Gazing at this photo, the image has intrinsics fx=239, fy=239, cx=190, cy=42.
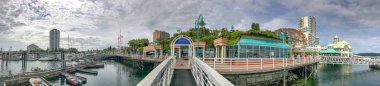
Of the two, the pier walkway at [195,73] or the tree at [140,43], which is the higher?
the tree at [140,43]

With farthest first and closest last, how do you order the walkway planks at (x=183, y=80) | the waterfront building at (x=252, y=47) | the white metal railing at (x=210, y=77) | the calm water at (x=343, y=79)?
the calm water at (x=343, y=79)
the waterfront building at (x=252, y=47)
the walkway planks at (x=183, y=80)
the white metal railing at (x=210, y=77)

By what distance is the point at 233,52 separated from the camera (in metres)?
27.8

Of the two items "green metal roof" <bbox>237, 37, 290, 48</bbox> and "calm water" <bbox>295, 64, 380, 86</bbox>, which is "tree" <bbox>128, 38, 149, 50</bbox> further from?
"green metal roof" <bbox>237, 37, 290, 48</bbox>

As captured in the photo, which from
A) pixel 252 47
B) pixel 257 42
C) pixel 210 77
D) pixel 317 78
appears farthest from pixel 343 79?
pixel 210 77

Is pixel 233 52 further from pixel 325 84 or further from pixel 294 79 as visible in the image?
pixel 325 84

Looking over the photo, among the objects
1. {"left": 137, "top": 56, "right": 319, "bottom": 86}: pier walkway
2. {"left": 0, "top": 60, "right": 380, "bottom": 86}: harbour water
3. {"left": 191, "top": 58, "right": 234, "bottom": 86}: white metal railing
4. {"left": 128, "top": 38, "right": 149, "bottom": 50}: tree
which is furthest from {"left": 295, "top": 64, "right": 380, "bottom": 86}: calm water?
{"left": 128, "top": 38, "right": 149, "bottom": 50}: tree

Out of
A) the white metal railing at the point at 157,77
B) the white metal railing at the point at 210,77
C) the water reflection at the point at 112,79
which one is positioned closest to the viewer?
the white metal railing at the point at 157,77

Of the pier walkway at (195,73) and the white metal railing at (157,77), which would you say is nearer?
the white metal railing at (157,77)

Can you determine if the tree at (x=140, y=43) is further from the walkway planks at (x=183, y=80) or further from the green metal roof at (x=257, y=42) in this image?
the walkway planks at (x=183, y=80)

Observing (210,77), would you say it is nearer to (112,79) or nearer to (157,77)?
(157,77)

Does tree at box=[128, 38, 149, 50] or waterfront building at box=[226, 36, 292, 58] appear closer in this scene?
waterfront building at box=[226, 36, 292, 58]

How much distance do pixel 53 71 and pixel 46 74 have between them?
299 cm

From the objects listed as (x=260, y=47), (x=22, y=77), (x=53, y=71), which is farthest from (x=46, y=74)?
(x=260, y=47)

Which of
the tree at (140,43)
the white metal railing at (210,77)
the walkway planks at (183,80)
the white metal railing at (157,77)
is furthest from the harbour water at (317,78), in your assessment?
the tree at (140,43)
